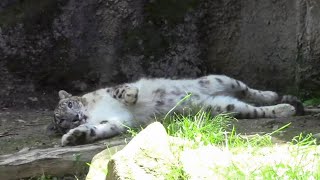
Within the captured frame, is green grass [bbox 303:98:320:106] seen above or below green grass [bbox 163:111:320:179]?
below

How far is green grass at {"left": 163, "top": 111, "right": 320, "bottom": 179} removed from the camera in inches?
128

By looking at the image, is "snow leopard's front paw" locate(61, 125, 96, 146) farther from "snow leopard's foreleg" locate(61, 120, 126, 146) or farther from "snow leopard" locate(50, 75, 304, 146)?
"snow leopard" locate(50, 75, 304, 146)

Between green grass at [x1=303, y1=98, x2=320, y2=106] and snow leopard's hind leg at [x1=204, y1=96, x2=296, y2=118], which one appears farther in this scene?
green grass at [x1=303, y1=98, x2=320, y2=106]

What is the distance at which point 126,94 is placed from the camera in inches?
236

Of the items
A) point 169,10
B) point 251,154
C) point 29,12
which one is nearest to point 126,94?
point 169,10

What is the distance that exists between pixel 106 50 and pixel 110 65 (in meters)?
0.18

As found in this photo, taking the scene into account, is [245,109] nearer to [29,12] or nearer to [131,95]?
[131,95]

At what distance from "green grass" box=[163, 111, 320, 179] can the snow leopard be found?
5.29 feet

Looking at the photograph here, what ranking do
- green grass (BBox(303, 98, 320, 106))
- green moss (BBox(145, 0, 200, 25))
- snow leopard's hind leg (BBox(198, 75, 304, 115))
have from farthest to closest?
green moss (BBox(145, 0, 200, 25)) < green grass (BBox(303, 98, 320, 106)) < snow leopard's hind leg (BBox(198, 75, 304, 115))

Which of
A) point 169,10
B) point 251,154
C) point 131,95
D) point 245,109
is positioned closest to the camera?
point 251,154

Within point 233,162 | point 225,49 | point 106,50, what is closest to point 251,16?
point 225,49

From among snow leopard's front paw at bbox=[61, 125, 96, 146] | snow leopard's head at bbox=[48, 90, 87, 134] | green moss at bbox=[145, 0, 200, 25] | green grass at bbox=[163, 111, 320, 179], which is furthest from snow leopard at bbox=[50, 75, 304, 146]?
green grass at bbox=[163, 111, 320, 179]

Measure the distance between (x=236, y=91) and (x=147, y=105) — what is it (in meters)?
1.00

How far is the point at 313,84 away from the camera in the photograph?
Answer: 21.8 ft
